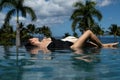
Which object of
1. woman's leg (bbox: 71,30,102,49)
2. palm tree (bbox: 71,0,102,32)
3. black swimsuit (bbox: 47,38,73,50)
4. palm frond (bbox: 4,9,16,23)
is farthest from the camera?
palm tree (bbox: 71,0,102,32)

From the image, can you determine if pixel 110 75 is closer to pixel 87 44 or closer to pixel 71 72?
pixel 71 72

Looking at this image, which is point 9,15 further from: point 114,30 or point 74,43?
point 114,30

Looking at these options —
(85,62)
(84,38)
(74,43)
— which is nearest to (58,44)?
(74,43)

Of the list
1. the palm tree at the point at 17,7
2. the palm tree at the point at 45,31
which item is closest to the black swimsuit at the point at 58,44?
the palm tree at the point at 17,7

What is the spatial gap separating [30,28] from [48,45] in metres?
48.7

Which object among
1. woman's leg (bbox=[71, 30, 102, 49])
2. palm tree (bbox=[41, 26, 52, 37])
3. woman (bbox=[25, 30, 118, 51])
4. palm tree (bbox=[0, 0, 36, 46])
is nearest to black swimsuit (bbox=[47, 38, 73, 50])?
woman (bbox=[25, 30, 118, 51])

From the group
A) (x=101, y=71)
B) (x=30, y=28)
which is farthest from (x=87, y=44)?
(x=30, y=28)

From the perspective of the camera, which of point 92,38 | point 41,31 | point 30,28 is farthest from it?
point 41,31

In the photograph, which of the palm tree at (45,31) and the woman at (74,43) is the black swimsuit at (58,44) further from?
the palm tree at (45,31)

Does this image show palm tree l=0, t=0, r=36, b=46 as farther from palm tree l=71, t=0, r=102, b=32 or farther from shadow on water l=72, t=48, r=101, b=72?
shadow on water l=72, t=48, r=101, b=72

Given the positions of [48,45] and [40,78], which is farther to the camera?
[48,45]

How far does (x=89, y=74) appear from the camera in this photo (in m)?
9.47

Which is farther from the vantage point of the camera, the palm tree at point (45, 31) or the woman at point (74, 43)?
the palm tree at point (45, 31)

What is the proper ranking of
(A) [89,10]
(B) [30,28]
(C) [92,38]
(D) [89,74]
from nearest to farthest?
(D) [89,74] < (C) [92,38] < (A) [89,10] < (B) [30,28]
